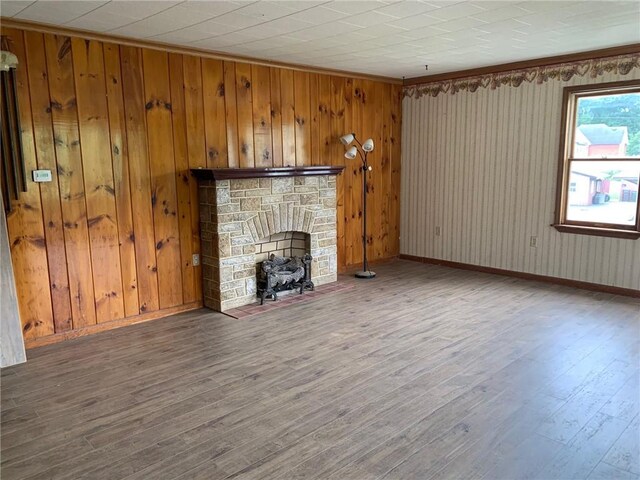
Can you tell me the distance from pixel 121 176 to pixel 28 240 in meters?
0.88

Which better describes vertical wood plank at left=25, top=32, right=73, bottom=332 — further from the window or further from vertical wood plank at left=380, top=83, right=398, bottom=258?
the window

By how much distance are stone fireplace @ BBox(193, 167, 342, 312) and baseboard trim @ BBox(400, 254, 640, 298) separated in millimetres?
1851

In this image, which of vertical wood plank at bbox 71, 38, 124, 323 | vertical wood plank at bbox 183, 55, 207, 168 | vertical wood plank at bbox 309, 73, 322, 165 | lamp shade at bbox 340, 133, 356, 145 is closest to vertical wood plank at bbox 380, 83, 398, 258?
lamp shade at bbox 340, 133, 356, 145

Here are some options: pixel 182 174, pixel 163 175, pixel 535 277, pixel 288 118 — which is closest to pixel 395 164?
pixel 288 118

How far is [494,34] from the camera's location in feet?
13.3

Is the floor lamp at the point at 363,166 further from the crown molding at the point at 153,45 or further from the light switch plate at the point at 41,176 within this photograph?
the light switch plate at the point at 41,176

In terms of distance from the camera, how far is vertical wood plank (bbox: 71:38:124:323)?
385 centimetres

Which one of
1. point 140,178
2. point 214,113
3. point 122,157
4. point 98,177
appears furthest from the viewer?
point 214,113

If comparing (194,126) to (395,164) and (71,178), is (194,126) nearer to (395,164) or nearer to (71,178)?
(71,178)

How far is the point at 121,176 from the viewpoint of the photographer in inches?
162

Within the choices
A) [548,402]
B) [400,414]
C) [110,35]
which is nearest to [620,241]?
[548,402]

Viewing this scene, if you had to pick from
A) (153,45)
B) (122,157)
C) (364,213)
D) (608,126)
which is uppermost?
(153,45)

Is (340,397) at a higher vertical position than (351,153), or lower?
lower

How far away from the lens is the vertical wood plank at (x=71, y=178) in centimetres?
371
